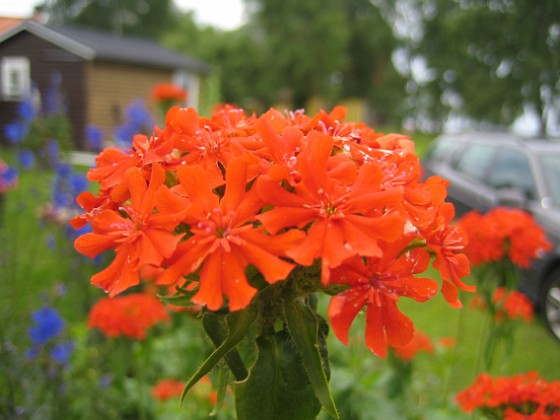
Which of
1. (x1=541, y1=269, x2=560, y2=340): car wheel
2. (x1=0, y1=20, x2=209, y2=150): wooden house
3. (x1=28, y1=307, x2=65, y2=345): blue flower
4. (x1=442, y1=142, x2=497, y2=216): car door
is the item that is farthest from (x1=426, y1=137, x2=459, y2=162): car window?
(x1=28, y1=307, x2=65, y2=345): blue flower

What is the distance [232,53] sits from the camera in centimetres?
2517

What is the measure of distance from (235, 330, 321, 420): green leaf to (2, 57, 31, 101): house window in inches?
79.6

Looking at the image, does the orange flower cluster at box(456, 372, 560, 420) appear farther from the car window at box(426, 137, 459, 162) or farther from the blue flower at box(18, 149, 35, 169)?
the car window at box(426, 137, 459, 162)

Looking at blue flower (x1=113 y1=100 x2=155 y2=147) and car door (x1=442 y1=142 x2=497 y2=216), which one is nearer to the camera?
blue flower (x1=113 y1=100 x2=155 y2=147)

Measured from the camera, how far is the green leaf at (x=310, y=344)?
2.24ft

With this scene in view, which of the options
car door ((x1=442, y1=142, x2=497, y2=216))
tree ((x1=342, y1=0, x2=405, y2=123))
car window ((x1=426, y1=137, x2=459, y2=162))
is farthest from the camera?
tree ((x1=342, y1=0, x2=405, y2=123))

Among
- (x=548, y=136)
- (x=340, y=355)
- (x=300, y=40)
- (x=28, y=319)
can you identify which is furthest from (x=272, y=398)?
(x=300, y=40)

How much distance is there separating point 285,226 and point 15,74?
243 centimetres

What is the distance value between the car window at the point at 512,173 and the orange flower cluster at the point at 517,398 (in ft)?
11.4

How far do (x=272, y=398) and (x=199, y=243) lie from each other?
0.86 feet

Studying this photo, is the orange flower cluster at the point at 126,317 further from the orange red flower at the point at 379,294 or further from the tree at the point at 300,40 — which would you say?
the tree at the point at 300,40

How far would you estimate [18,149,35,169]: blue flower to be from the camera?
10.6ft

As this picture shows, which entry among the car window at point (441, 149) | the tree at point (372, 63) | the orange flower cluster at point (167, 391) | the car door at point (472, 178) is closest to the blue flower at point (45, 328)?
the orange flower cluster at point (167, 391)

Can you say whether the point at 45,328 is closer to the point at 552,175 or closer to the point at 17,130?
the point at 17,130
